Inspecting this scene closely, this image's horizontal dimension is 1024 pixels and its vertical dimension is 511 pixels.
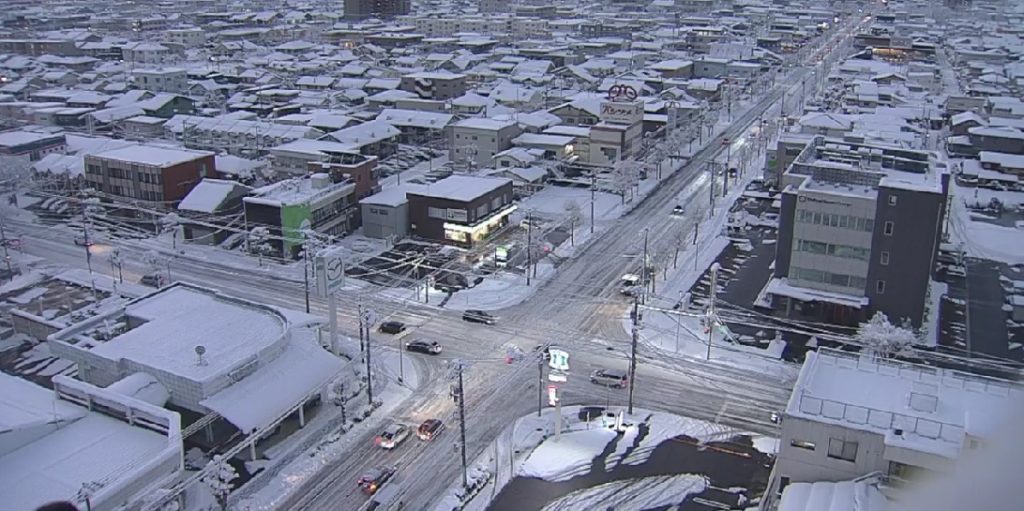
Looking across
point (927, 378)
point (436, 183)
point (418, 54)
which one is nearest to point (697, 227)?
point (436, 183)

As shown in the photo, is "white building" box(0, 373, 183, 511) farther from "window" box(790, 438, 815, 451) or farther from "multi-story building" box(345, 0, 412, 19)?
"multi-story building" box(345, 0, 412, 19)

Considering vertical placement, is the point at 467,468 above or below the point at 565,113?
below

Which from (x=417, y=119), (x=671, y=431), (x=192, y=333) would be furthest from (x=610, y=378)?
(x=417, y=119)

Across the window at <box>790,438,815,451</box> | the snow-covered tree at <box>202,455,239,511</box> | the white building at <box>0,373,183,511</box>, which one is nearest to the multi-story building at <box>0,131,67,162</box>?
the white building at <box>0,373,183,511</box>

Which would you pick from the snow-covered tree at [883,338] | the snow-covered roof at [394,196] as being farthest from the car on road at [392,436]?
the snow-covered roof at [394,196]

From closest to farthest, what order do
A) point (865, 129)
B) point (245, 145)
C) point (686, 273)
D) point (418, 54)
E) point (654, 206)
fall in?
point (686, 273), point (654, 206), point (865, 129), point (245, 145), point (418, 54)

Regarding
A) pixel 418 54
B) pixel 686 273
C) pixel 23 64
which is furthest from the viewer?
pixel 418 54

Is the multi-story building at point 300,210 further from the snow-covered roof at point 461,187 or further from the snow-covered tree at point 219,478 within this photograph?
the snow-covered tree at point 219,478

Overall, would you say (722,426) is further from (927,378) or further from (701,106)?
(701,106)
